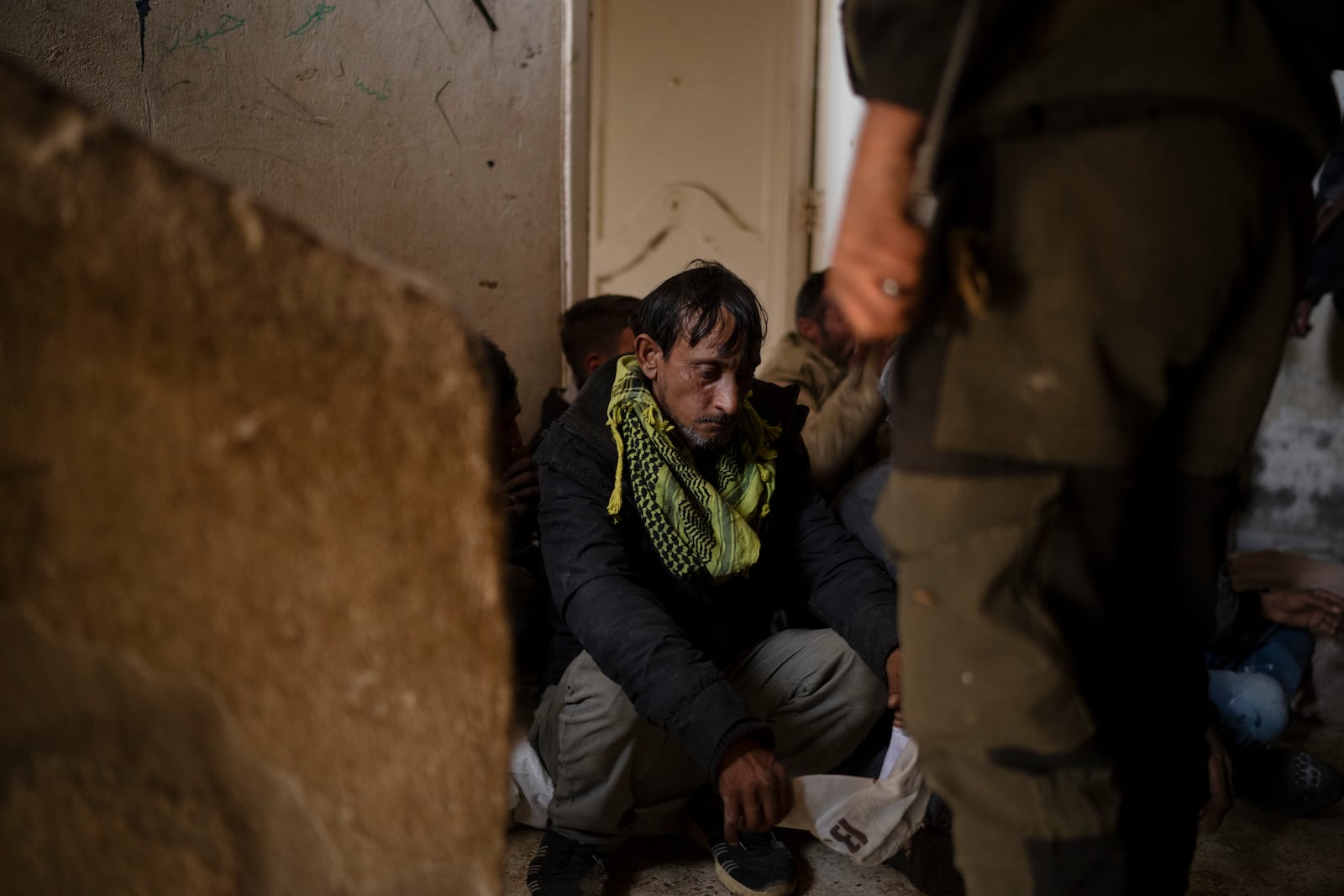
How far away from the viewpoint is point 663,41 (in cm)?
434

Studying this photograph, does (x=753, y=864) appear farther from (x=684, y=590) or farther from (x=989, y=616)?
(x=989, y=616)

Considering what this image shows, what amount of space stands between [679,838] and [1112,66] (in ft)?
4.98

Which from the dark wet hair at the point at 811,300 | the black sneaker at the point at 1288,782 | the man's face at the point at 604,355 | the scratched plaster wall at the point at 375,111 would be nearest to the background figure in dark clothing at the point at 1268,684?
the black sneaker at the point at 1288,782

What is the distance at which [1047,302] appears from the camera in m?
0.80

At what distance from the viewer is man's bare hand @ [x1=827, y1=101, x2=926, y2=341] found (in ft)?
2.63

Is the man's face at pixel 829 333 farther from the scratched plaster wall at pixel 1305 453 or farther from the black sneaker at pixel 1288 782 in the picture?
the black sneaker at pixel 1288 782

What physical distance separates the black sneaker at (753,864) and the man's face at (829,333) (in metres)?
1.54

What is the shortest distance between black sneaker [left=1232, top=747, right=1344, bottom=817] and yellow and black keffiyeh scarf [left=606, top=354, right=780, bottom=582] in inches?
44.8

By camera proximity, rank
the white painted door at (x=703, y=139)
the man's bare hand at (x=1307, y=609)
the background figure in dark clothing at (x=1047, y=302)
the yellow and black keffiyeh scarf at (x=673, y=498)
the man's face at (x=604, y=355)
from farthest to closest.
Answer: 1. the white painted door at (x=703, y=139)
2. the man's face at (x=604, y=355)
3. the man's bare hand at (x=1307, y=609)
4. the yellow and black keffiyeh scarf at (x=673, y=498)
5. the background figure in dark clothing at (x=1047, y=302)

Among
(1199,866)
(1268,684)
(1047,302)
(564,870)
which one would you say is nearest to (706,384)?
(564,870)

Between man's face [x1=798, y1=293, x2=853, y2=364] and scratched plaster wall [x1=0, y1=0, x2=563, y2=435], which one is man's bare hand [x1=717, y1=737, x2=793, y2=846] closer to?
scratched plaster wall [x1=0, y1=0, x2=563, y2=435]

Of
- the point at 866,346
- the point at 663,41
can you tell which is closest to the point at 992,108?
the point at 866,346

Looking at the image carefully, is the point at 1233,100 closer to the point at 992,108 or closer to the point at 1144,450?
the point at 992,108

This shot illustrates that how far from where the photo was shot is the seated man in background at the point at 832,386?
7.85 ft
